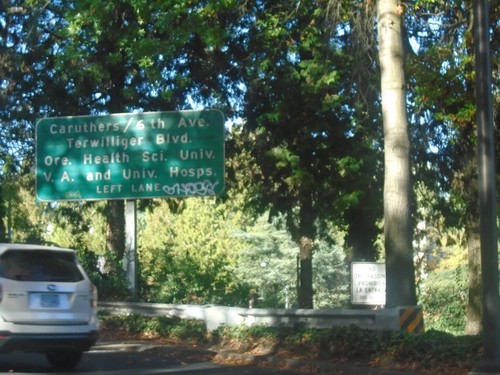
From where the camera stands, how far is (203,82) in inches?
991

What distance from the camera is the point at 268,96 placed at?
79.7ft

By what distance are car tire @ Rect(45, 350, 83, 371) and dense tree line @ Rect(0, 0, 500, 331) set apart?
8.98 meters

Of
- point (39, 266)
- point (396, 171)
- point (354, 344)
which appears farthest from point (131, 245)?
point (39, 266)

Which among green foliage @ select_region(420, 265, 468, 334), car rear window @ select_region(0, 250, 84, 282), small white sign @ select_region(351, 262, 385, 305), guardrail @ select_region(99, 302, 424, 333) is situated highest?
car rear window @ select_region(0, 250, 84, 282)

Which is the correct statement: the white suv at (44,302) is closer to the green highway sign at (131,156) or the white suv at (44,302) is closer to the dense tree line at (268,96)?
the green highway sign at (131,156)

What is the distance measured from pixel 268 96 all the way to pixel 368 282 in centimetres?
607

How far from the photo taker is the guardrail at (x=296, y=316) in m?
14.3

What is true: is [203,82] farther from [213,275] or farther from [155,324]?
[155,324]

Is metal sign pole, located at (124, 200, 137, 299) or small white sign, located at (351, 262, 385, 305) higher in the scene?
metal sign pole, located at (124, 200, 137, 299)

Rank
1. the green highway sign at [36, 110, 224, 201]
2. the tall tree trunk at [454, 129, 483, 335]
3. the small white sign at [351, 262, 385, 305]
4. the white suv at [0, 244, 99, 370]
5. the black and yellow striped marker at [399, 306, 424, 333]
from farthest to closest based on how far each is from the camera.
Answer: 1. the small white sign at [351, 262, 385, 305]
2. the tall tree trunk at [454, 129, 483, 335]
3. the green highway sign at [36, 110, 224, 201]
4. the black and yellow striped marker at [399, 306, 424, 333]
5. the white suv at [0, 244, 99, 370]

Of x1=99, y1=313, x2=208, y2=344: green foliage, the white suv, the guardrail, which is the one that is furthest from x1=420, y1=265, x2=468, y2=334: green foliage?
the white suv

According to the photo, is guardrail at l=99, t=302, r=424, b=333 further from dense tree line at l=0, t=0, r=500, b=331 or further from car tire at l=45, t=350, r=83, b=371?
car tire at l=45, t=350, r=83, b=371

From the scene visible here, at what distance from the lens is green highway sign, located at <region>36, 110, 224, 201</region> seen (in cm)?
1995

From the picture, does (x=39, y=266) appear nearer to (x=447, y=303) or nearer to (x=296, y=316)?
(x=296, y=316)
